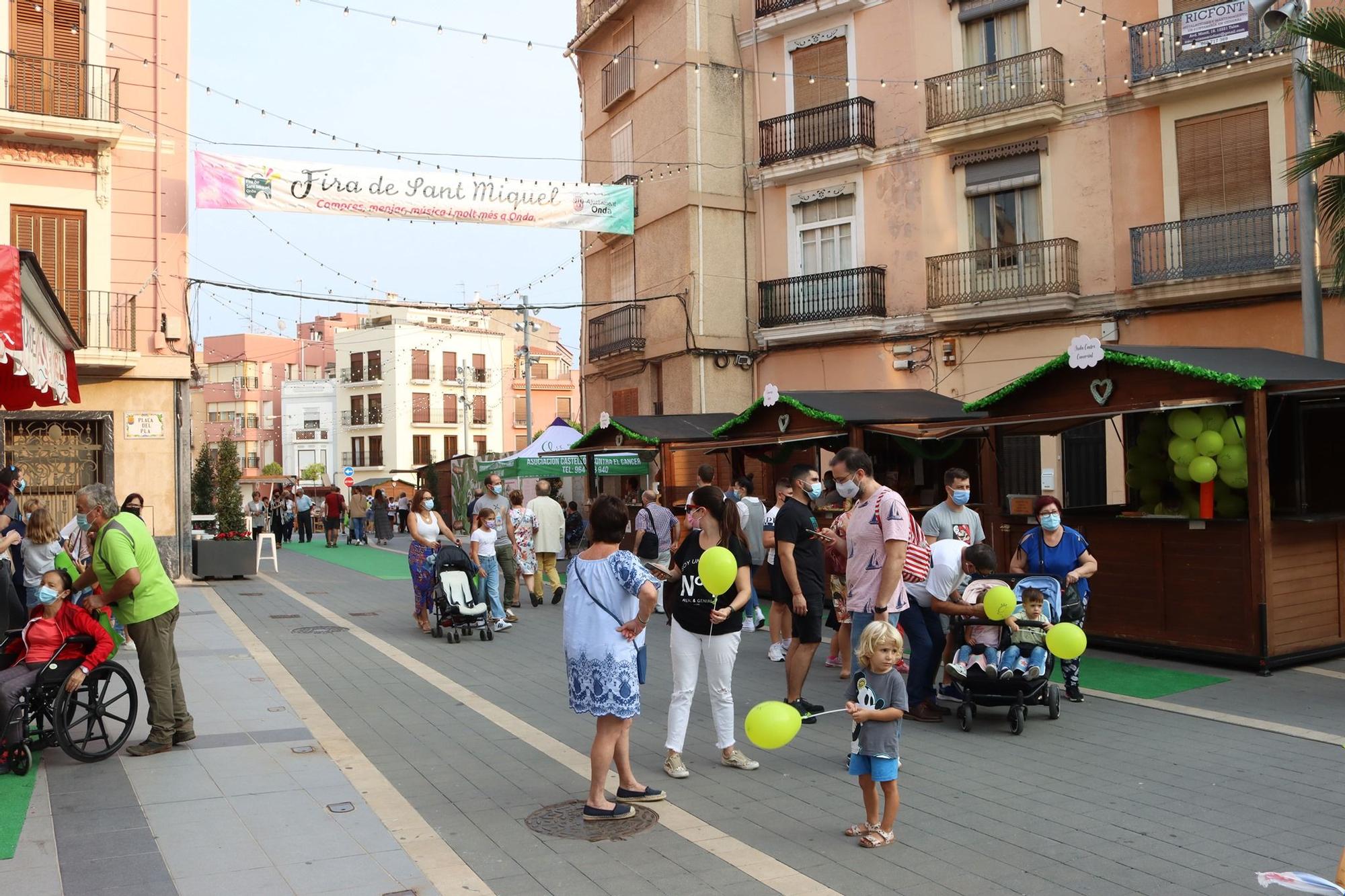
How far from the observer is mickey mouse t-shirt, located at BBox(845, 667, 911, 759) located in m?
5.25

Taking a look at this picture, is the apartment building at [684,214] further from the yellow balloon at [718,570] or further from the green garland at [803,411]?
the yellow balloon at [718,570]

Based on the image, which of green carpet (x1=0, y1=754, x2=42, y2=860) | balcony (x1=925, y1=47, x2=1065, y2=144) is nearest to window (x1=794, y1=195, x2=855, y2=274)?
balcony (x1=925, y1=47, x2=1065, y2=144)

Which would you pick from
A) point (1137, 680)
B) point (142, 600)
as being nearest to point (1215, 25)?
point (1137, 680)

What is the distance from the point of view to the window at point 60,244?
17.9 m

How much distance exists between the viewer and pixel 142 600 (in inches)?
283

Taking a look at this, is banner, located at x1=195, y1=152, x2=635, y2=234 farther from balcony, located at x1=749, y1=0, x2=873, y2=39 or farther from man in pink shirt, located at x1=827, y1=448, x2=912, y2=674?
man in pink shirt, located at x1=827, y1=448, x2=912, y2=674

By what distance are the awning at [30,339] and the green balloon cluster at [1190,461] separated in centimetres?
944

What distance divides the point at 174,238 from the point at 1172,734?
17.7m

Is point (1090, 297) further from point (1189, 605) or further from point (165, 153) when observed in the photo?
point (165, 153)

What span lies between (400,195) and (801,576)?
1221cm

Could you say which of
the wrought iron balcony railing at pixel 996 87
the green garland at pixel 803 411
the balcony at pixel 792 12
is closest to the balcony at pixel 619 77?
the balcony at pixel 792 12

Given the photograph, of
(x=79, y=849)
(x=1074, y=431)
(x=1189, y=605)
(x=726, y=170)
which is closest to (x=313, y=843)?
(x=79, y=849)

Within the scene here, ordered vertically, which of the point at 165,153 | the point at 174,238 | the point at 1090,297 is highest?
the point at 165,153

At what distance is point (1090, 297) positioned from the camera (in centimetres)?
1908
